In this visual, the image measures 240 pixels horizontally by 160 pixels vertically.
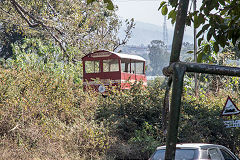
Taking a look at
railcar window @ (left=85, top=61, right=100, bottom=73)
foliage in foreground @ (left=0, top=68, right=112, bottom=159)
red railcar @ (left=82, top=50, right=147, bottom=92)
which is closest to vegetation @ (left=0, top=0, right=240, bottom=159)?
foliage in foreground @ (left=0, top=68, right=112, bottom=159)

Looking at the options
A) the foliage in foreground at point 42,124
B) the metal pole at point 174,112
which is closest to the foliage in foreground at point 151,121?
the foliage in foreground at point 42,124

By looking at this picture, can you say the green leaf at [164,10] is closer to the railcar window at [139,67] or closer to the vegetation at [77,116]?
the vegetation at [77,116]

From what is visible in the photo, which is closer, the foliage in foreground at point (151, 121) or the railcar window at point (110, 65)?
the foliage in foreground at point (151, 121)

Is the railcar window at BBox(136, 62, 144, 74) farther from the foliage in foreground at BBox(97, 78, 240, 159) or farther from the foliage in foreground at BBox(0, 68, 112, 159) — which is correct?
the foliage in foreground at BBox(0, 68, 112, 159)

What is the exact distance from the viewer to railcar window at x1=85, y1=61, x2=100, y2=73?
74.4 ft

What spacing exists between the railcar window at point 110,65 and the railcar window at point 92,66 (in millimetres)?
449

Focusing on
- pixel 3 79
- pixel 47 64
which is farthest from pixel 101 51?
pixel 3 79

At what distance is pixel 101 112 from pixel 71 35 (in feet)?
13.7

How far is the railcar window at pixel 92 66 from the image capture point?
2269 centimetres

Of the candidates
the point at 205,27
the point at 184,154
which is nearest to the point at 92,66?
the point at 184,154

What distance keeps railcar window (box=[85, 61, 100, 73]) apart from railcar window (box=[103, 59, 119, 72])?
45 cm

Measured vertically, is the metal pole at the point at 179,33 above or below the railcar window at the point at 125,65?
above

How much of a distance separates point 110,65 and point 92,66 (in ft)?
4.40

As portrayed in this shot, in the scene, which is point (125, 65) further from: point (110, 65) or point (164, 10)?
point (164, 10)
